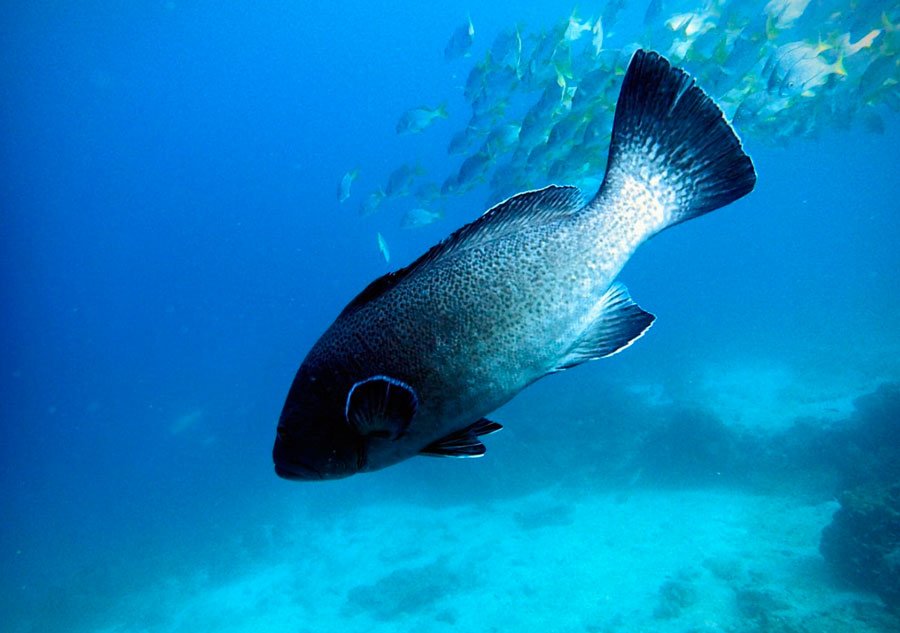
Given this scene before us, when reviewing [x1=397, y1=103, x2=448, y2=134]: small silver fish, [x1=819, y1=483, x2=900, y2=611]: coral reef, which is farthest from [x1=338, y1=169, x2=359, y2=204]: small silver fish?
[x1=819, y1=483, x2=900, y2=611]: coral reef

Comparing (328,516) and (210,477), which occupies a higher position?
(210,477)

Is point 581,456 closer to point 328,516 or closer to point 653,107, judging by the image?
point 328,516

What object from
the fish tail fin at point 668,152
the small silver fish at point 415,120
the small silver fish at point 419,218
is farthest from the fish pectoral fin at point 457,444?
the small silver fish at point 415,120

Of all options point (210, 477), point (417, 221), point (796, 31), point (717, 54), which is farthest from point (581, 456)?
point (210, 477)

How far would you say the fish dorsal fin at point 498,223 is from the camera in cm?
158

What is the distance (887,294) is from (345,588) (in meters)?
42.8

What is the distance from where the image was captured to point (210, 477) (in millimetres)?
27672

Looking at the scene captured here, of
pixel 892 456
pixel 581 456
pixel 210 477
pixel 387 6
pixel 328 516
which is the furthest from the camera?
pixel 387 6

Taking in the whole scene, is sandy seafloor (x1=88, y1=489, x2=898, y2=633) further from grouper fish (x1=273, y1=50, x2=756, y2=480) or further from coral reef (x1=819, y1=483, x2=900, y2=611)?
grouper fish (x1=273, y1=50, x2=756, y2=480)

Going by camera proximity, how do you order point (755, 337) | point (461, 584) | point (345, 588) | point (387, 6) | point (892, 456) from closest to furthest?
point (892, 456) < point (461, 584) < point (345, 588) < point (755, 337) < point (387, 6)

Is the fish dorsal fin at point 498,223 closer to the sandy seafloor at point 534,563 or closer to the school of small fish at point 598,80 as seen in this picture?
the school of small fish at point 598,80

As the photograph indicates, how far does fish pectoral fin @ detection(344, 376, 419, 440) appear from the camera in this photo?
1333mm

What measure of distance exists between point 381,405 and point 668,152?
1.20 metres

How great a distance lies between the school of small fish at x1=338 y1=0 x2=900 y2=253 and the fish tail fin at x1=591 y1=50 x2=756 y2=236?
889cm
